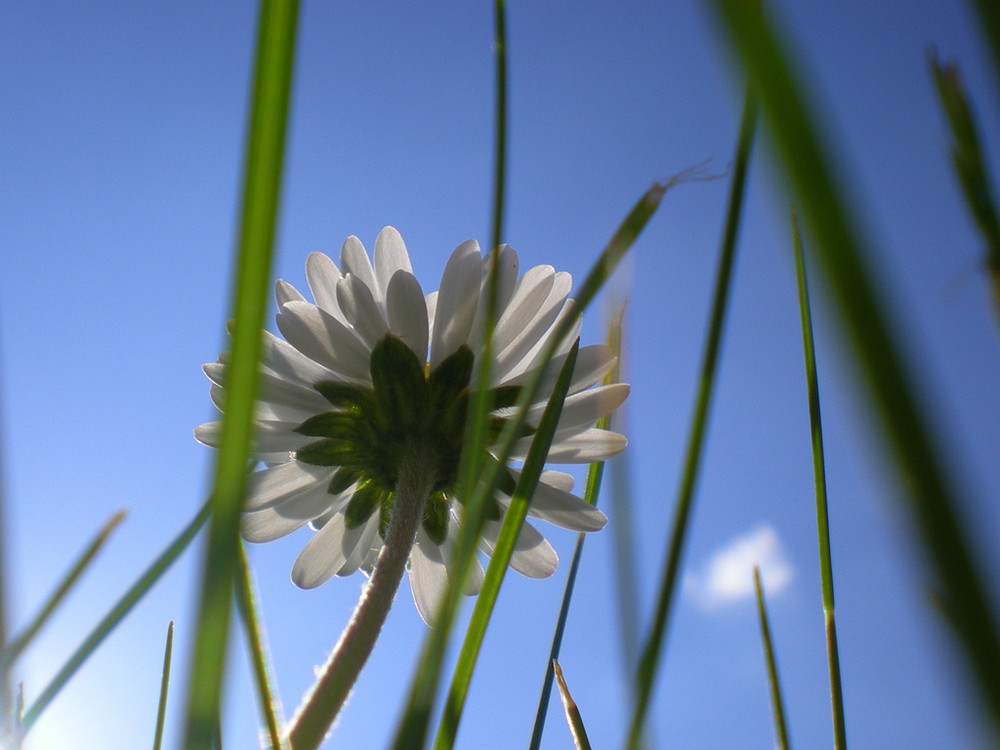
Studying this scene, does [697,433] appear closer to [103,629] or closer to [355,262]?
[103,629]

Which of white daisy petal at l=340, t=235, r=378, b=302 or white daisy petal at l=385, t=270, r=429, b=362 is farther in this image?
white daisy petal at l=340, t=235, r=378, b=302

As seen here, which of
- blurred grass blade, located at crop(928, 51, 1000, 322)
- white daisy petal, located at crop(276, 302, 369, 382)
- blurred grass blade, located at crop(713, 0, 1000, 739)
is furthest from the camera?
white daisy petal, located at crop(276, 302, 369, 382)

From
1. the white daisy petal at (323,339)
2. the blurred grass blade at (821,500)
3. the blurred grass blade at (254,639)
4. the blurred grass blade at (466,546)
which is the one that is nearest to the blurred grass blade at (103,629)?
the blurred grass blade at (254,639)

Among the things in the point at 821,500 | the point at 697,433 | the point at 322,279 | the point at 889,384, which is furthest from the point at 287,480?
the point at 889,384

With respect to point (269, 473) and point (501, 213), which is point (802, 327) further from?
point (269, 473)

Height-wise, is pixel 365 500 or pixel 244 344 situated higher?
pixel 365 500

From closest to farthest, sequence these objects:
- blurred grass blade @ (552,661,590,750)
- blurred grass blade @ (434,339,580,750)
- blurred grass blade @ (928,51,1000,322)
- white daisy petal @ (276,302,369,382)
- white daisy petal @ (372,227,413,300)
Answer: blurred grass blade @ (928,51,1000,322), blurred grass blade @ (434,339,580,750), blurred grass blade @ (552,661,590,750), white daisy petal @ (276,302,369,382), white daisy petal @ (372,227,413,300)

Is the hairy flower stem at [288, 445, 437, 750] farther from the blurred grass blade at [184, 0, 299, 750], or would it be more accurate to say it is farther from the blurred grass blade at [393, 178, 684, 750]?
the blurred grass blade at [184, 0, 299, 750]

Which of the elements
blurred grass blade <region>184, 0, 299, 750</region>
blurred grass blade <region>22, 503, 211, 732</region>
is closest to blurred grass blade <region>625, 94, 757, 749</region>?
blurred grass blade <region>184, 0, 299, 750</region>
